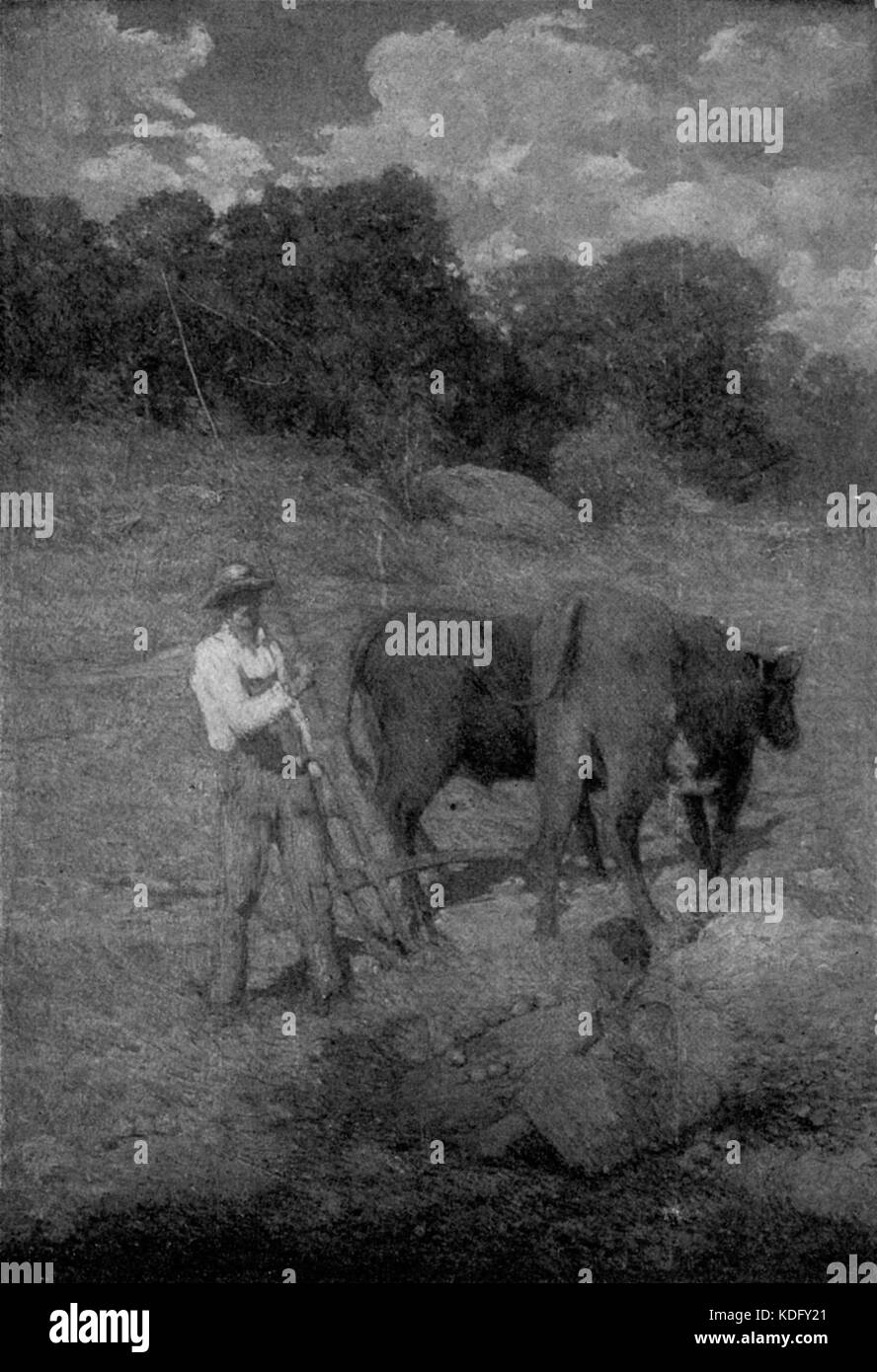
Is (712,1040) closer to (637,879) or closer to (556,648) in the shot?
(637,879)

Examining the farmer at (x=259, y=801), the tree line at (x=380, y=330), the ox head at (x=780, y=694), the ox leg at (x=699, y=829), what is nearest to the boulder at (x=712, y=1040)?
the ox leg at (x=699, y=829)

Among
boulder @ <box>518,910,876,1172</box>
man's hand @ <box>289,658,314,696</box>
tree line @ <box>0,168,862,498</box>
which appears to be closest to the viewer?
boulder @ <box>518,910,876,1172</box>

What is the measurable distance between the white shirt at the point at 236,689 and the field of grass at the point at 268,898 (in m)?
0.09

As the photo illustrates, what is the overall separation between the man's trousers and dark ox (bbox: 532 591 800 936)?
995 mm

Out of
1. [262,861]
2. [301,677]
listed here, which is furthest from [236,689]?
[262,861]

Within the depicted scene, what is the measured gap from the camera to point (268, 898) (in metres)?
7.01

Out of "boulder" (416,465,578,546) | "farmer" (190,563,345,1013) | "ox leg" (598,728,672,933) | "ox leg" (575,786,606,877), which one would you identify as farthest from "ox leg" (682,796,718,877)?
"farmer" (190,563,345,1013)

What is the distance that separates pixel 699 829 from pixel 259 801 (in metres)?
1.99

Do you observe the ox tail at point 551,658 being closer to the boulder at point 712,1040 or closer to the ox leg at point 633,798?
the ox leg at point 633,798

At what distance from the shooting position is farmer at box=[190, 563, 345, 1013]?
22.9 ft

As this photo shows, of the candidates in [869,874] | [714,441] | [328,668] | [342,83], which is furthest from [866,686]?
[342,83]

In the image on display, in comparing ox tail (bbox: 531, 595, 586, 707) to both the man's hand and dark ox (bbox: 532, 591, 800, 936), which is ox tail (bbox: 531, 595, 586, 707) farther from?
the man's hand

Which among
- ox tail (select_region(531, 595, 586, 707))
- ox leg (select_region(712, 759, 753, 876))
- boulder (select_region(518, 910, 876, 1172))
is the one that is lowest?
boulder (select_region(518, 910, 876, 1172))

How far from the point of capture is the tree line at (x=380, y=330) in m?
7.19
